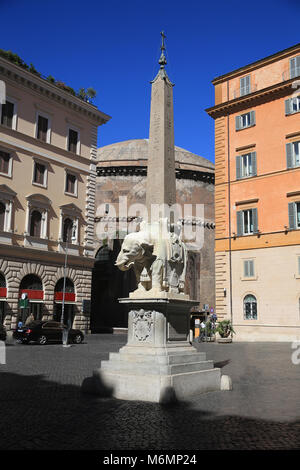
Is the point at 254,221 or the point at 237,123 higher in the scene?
the point at 237,123

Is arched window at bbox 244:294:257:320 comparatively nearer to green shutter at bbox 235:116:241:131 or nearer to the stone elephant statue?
green shutter at bbox 235:116:241:131

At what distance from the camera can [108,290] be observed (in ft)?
127

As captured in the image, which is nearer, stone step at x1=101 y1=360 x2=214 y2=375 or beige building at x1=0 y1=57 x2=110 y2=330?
stone step at x1=101 y1=360 x2=214 y2=375

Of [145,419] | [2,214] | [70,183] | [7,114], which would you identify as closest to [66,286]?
[2,214]

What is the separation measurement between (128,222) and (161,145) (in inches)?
1203

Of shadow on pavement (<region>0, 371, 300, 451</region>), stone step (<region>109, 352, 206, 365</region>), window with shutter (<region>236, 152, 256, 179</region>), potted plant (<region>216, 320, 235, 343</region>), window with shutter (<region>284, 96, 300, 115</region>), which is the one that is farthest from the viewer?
window with shutter (<region>236, 152, 256, 179</region>)

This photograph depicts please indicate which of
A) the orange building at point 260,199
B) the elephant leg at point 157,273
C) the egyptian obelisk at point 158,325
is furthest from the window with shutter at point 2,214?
the elephant leg at point 157,273

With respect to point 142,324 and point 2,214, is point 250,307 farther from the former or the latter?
point 142,324

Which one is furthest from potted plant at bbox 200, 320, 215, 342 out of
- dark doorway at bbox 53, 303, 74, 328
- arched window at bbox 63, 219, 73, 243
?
arched window at bbox 63, 219, 73, 243

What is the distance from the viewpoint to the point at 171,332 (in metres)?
8.44

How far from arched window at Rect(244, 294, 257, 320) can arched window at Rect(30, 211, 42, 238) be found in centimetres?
1294

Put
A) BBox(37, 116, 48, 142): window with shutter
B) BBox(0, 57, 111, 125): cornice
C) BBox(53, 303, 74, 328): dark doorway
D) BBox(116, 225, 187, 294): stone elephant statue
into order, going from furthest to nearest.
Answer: BBox(37, 116, 48, 142): window with shutter
BBox(53, 303, 74, 328): dark doorway
BBox(0, 57, 111, 125): cornice
BBox(116, 225, 187, 294): stone elephant statue

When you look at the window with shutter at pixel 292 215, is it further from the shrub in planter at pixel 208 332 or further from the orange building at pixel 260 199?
the shrub in planter at pixel 208 332

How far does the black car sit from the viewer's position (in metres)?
21.3
